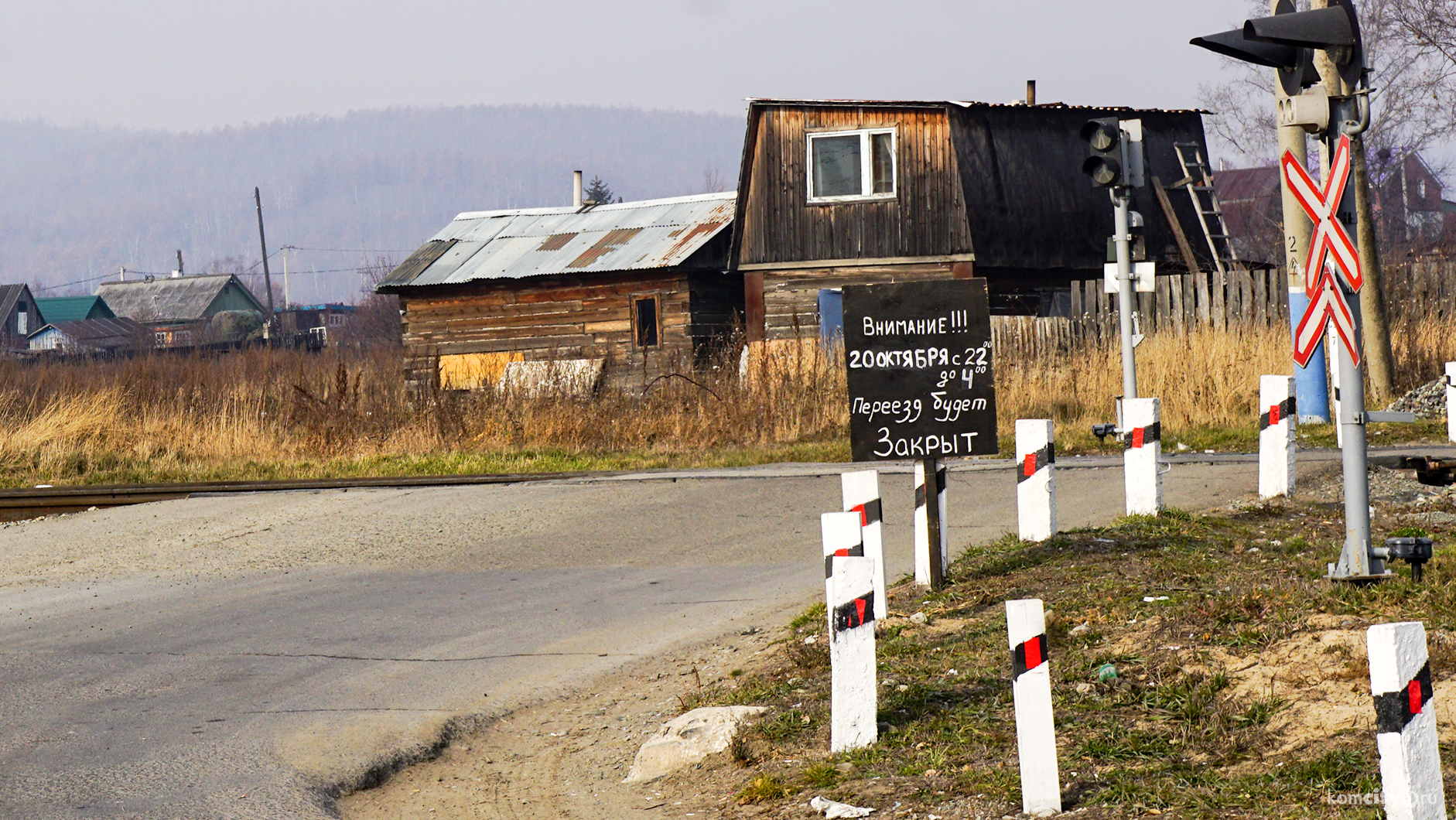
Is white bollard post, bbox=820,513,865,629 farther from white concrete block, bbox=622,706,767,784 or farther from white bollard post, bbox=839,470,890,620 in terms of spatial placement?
white bollard post, bbox=839,470,890,620

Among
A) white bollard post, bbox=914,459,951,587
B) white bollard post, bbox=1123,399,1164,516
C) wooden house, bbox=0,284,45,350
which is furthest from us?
wooden house, bbox=0,284,45,350

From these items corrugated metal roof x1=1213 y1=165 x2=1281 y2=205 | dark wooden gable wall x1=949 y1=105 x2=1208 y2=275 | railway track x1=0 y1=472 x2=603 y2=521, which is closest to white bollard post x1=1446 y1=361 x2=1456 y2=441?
railway track x1=0 y1=472 x2=603 y2=521

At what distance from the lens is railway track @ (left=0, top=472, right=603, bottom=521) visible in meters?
17.5

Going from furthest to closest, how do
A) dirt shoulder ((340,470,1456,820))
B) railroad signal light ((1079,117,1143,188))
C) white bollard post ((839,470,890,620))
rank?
railroad signal light ((1079,117,1143,188)) < white bollard post ((839,470,890,620)) < dirt shoulder ((340,470,1456,820))

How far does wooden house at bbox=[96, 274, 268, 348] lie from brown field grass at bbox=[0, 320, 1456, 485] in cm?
7020

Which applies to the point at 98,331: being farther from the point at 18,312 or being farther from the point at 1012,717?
the point at 1012,717

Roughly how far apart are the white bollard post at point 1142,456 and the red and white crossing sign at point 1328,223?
3.27 meters

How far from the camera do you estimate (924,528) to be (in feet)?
29.2

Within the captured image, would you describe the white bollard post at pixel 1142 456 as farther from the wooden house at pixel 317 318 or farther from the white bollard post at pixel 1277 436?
the wooden house at pixel 317 318

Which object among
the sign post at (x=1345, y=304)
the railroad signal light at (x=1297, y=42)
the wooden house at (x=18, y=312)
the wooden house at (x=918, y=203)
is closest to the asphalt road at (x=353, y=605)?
the sign post at (x=1345, y=304)

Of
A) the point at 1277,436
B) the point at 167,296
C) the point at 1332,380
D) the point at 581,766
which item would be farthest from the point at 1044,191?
the point at 167,296

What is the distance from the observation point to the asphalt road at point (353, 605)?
6.59m

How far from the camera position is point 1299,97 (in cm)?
757

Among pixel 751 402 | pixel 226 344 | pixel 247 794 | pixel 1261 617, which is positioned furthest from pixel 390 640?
Result: pixel 226 344
